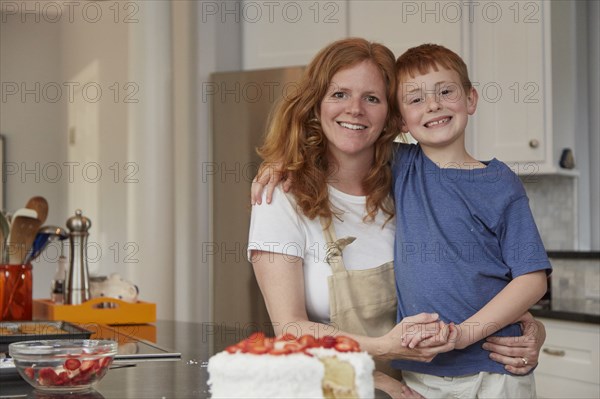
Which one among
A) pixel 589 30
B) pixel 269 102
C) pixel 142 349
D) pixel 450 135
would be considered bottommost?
pixel 142 349

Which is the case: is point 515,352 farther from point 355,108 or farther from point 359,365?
point 359,365

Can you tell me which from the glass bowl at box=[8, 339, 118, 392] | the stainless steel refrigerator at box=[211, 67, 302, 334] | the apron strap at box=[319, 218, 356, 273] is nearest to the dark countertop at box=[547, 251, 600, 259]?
the stainless steel refrigerator at box=[211, 67, 302, 334]

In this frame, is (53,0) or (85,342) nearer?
A: (85,342)

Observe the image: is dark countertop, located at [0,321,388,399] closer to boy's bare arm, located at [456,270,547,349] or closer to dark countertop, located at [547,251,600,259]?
boy's bare arm, located at [456,270,547,349]

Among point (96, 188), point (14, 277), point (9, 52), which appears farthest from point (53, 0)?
point (14, 277)

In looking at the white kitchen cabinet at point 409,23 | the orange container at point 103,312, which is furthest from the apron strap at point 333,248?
the white kitchen cabinet at point 409,23

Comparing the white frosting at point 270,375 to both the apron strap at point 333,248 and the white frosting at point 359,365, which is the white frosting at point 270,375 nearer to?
the white frosting at point 359,365

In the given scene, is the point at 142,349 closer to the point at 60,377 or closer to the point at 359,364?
the point at 60,377

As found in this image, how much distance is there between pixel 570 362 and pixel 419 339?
1.75m

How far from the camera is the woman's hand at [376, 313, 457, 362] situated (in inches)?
66.6

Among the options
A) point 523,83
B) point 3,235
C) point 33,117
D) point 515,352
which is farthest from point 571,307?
point 33,117

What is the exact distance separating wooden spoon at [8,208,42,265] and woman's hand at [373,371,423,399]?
1.16m

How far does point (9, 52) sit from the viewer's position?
6.98 meters

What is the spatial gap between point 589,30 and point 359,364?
3.40m
